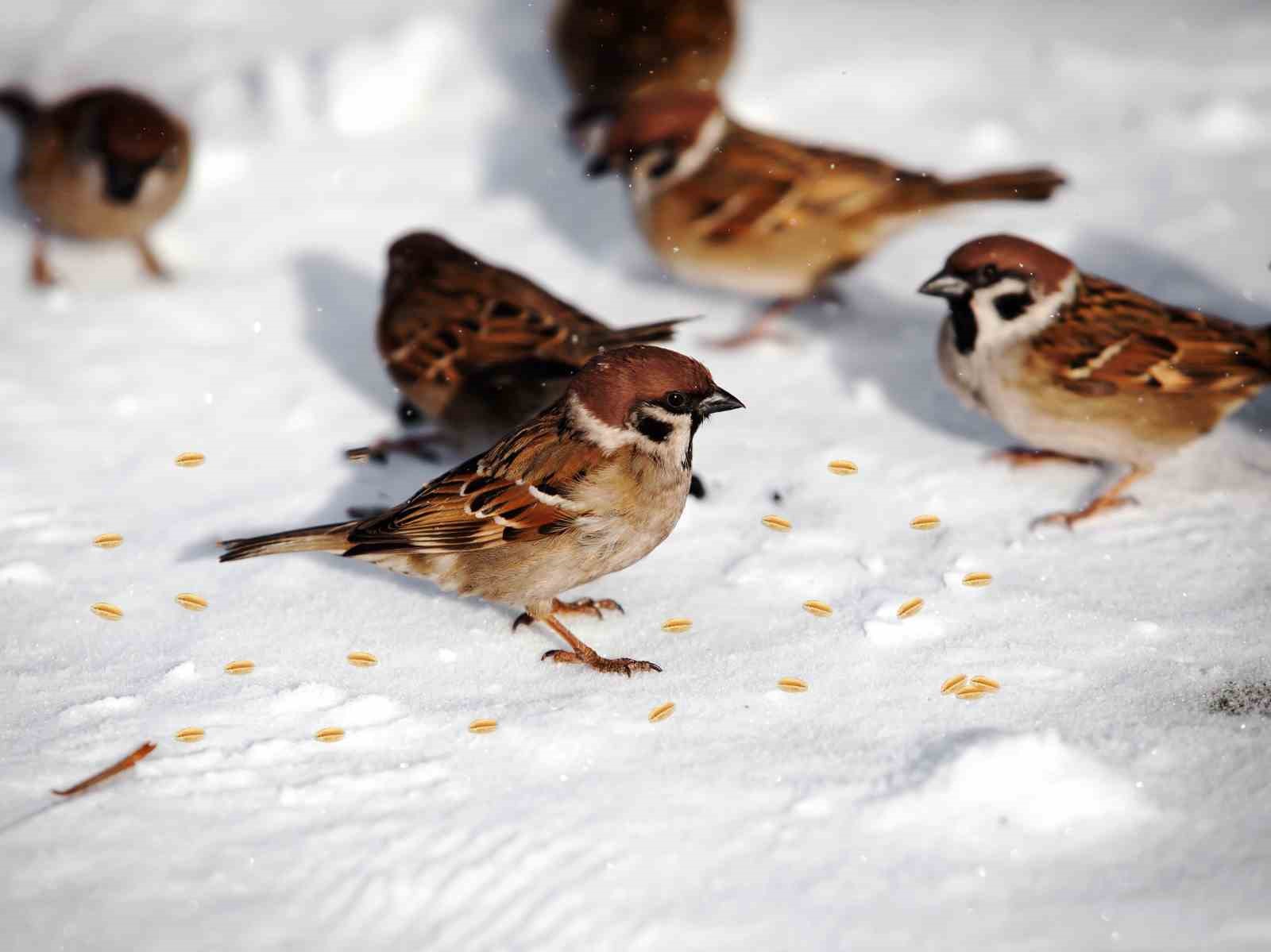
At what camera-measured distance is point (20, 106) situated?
17.8 ft

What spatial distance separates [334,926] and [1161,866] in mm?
1492

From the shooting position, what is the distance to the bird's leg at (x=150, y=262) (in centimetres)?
514

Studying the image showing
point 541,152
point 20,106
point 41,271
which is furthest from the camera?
point 541,152

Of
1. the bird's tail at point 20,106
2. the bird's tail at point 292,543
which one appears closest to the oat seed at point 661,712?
the bird's tail at point 292,543

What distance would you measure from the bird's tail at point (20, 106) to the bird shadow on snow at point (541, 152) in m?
1.86

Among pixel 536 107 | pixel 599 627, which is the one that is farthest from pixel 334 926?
pixel 536 107

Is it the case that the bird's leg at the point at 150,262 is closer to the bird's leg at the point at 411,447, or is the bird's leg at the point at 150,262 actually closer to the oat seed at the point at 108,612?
the bird's leg at the point at 411,447

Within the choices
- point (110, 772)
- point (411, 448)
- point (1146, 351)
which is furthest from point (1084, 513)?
point (110, 772)

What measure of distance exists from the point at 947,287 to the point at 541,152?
8.65ft

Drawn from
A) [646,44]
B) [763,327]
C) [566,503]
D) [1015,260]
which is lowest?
[763,327]

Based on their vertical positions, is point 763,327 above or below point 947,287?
below

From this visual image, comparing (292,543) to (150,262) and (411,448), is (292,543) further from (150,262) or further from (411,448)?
(150,262)

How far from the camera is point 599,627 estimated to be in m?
3.32

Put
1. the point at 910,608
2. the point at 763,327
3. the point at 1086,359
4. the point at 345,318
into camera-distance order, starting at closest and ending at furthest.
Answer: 1. the point at 910,608
2. the point at 1086,359
3. the point at 763,327
4. the point at 345,318
